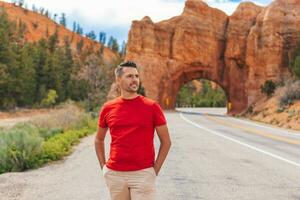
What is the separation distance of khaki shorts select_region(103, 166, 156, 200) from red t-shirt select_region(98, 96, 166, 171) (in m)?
0.05

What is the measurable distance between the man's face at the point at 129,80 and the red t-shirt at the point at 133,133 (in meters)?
0.10

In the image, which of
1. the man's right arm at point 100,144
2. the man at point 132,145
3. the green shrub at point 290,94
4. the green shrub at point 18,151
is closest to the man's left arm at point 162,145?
the man at point 132,145

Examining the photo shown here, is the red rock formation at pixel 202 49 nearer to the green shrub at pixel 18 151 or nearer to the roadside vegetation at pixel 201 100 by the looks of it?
the roadside vegetation at pixel 201 100

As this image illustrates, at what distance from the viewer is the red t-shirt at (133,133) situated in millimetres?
4535

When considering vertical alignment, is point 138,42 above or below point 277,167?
above

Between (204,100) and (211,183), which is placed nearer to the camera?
(211,183)

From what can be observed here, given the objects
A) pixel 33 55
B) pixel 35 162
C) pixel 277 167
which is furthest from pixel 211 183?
pixel 33 55

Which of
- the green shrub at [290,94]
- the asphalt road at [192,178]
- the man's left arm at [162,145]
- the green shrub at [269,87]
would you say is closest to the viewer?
the man's left arm at [162,145]

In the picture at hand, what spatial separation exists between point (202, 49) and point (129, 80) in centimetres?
5952

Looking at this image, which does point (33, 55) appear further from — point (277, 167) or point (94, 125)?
point (277, 167)

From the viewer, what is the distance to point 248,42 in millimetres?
60594

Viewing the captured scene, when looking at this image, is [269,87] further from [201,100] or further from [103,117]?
[201,100]

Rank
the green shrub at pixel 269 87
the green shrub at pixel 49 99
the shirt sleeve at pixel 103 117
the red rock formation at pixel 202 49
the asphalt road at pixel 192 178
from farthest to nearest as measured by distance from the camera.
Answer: the green shrub at pixel 49 99 < the red rock formation at pixel 202 49 < the green shrub at pixel 269 87 < the asphalt road at pixel 192 178 < the shirt sleeve at pixel 103 117

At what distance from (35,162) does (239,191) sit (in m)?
5.38
